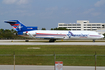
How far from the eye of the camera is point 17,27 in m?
53.4

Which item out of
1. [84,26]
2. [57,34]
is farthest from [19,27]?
[84,26]

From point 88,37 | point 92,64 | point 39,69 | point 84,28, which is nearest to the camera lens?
point 39,69

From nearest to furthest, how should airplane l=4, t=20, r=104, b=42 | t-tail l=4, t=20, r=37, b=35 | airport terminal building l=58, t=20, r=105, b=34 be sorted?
airplane l=4, t=20, r=104, b=42 → t-tail l=4, t=20, r=37, b=35 → airport terminal building l=58, t=20, r=105, b=34

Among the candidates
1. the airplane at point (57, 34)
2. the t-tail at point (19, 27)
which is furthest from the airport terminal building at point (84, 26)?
the airplane at point (57, 34)

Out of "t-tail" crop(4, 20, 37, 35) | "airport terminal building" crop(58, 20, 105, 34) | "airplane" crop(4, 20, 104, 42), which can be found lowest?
"airplane" crop(4, 20, 104, 42)

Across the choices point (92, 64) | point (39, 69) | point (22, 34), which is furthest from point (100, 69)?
point (22, 34)

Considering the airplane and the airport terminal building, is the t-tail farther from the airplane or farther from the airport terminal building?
the airport terminal building

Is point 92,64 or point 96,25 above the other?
point 96,25

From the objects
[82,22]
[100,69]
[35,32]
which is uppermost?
[82,22]

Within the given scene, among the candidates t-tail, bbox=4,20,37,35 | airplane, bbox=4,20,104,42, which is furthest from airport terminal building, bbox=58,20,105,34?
airplane, bbox=4,20,104,42

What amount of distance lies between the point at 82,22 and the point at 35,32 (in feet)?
391

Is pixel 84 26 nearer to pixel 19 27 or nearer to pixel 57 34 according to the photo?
pixel 57 34

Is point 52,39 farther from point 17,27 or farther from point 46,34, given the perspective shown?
point 17,27

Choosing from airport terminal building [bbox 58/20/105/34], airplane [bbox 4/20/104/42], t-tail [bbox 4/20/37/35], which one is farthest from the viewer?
airport terminal building [bbox 58/20/105/34]
